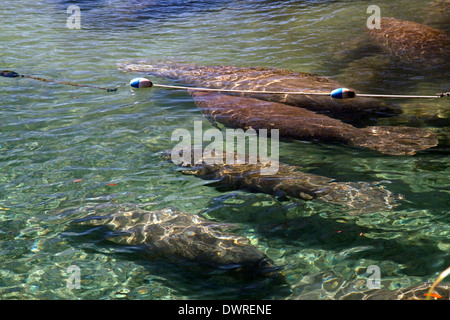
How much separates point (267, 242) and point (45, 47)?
9294 mm

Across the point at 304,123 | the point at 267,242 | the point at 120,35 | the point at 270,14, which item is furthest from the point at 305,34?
the point at 267,242

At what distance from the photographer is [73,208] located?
5234 mm

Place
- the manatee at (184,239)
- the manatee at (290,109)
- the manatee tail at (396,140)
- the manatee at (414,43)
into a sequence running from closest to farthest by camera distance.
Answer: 1. the manatee at (184,239)
2. the manatee tail at (396,140)
3. the manatee at (290,109)
4. the manatee at (414,43)

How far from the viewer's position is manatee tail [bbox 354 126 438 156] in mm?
6117

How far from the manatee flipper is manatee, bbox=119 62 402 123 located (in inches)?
12.7

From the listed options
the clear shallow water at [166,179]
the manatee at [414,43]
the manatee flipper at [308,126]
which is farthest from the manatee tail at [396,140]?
the manatee at [414,43]

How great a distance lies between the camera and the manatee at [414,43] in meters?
9.87

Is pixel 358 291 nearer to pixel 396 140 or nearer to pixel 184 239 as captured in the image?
pixel 184 239

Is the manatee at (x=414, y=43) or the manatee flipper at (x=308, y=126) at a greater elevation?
the manatee at (x=414, y=43)

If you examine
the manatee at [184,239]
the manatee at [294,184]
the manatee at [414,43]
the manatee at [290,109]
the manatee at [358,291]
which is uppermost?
the manatee at [414,43]

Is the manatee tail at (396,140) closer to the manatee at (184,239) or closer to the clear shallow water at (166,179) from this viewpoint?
the clear shallow water at (166,179)

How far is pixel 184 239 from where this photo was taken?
14.3 ft

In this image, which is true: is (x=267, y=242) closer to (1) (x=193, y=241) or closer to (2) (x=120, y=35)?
(1) (x=193, y=241)
